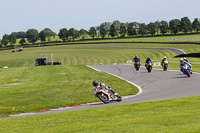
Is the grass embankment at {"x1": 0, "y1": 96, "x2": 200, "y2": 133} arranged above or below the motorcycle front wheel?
above

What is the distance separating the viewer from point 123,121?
10.3 meters

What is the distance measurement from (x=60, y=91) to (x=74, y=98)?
3032 millimetres

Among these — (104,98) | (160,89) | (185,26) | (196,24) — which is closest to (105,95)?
(104,98)

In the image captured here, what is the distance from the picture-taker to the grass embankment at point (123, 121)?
356 inches

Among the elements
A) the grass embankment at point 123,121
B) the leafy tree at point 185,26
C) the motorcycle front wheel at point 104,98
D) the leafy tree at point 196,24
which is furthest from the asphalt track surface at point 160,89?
the leafy tree at point 196,24

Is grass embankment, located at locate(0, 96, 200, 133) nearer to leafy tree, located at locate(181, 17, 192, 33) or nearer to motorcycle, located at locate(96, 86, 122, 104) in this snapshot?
motorcycle, located at locate(96, 86, 122, 104)

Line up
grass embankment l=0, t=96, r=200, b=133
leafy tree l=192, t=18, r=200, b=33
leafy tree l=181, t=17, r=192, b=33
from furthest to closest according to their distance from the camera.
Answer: leafy tree l=192, t=18, r=200, b=33, leafy tree l=181, t=17, r=192, b=33, grass embankment l=0, t=96, r=200, b=133

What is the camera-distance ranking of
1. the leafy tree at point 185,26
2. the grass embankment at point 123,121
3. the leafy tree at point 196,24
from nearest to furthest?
the grass embankment at point 123,121
the leafy tree at point 185,26
the leafy tree at point 196,24

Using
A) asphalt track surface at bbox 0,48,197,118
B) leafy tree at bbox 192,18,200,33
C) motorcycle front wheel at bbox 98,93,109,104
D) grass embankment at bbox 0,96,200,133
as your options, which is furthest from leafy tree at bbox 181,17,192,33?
grass embankment at bbox 0,96,200,133

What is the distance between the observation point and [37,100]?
1938cm

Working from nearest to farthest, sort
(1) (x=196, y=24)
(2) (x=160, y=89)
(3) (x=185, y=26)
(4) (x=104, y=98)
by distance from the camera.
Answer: (4) (x=104, y=98) → (2) (x=160, y=89) → (3) (x=185, y=26) → (1) (x=196, y=24)

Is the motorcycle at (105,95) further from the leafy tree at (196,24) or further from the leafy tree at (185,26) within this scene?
the leafy tree at (196,24)

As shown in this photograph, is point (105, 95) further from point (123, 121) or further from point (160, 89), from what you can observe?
point (123, 121)

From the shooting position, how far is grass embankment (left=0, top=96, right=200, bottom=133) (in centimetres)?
905
